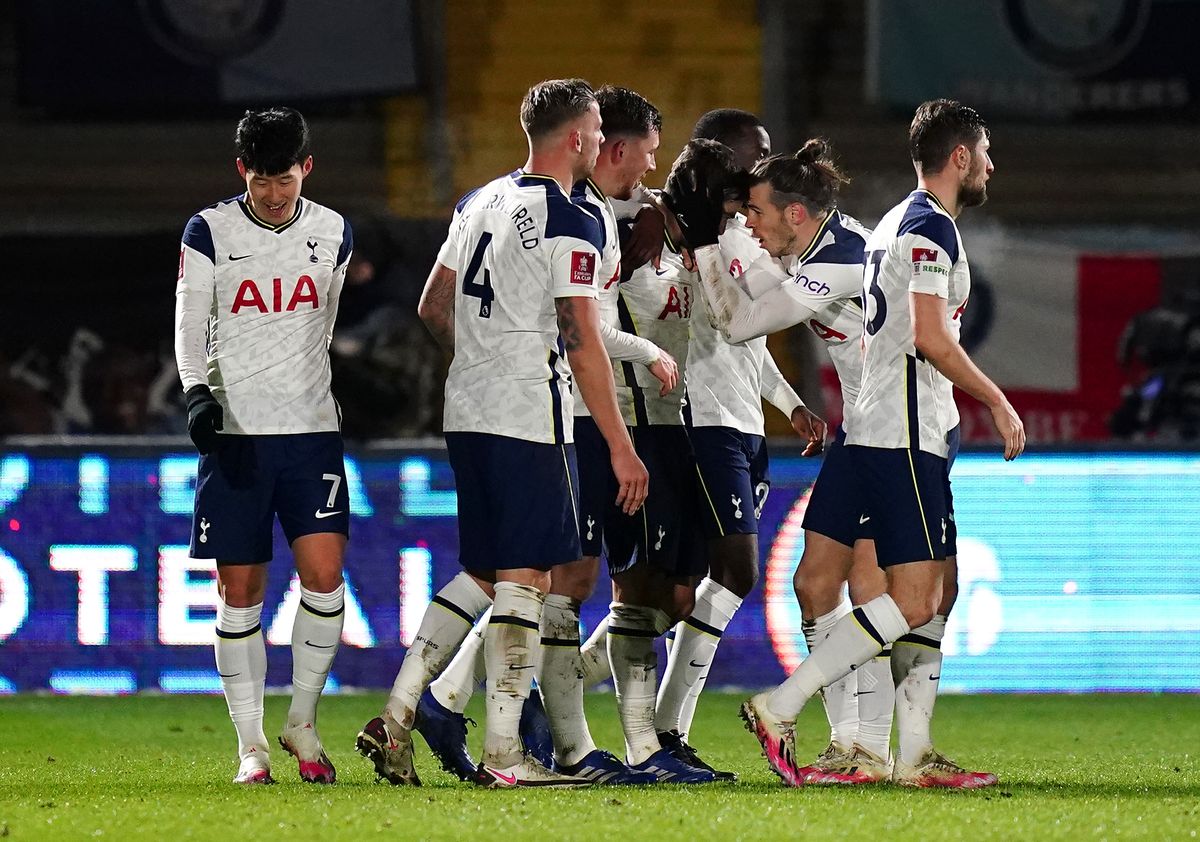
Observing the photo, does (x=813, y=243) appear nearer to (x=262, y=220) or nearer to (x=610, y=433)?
(x=610, y=433)

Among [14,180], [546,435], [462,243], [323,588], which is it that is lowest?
[323,588]

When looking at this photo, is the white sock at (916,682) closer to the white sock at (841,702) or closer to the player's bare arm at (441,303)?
the white sock at (841,702)

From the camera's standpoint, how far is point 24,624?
8.64 metres

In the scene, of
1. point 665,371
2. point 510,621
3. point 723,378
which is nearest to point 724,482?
point 723,378

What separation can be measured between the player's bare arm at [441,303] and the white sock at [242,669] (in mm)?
1046

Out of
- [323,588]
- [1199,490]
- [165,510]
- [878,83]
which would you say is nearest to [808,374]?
[878,83]

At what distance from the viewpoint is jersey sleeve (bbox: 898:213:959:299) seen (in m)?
5.27

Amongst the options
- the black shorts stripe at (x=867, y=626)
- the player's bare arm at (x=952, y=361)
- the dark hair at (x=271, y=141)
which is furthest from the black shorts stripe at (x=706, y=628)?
the dark hair at (x=271, y=141)

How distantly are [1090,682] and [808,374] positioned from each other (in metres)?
4.75

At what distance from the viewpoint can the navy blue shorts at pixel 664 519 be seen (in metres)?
5.90

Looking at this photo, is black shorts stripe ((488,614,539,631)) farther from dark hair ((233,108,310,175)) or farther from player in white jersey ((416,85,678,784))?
dark hair ((233,108,310,175))

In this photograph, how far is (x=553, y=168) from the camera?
540 cm

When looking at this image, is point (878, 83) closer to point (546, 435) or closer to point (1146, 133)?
point (1146, 133)

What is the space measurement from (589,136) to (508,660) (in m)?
1.56
